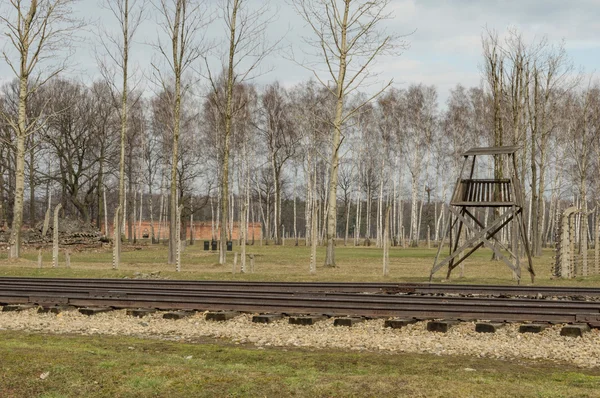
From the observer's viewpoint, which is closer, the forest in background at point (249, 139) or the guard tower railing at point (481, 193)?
the guard tower railing at point (481, 193)

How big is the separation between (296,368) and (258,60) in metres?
23.6

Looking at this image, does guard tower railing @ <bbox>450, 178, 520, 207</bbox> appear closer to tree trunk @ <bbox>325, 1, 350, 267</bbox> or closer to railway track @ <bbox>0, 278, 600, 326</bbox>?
railway track @ <bbox>0, 278, 600, 326</bbox>

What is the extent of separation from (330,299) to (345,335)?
298 cm

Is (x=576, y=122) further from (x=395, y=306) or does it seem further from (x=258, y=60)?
(x=395, y=306)

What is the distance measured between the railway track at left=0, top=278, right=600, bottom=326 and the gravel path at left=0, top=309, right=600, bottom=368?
38cm

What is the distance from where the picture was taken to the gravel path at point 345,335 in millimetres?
9703

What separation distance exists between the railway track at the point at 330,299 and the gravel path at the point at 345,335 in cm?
38

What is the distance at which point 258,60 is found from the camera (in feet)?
101

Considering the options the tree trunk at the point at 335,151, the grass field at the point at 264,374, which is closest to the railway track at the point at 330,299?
the grass field at the point at 264,374

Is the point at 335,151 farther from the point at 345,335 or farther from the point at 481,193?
the point at 345,335

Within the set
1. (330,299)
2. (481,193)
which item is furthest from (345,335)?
(481,193)

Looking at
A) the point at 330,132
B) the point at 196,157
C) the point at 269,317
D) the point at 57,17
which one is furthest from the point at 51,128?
the point at 269,317

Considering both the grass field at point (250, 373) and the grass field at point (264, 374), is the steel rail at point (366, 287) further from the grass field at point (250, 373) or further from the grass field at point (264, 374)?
the grass field at point (264, 374)

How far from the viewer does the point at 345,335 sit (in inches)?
426
